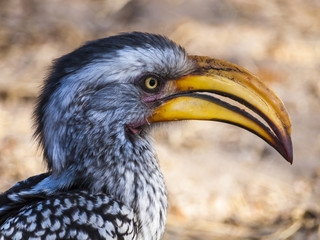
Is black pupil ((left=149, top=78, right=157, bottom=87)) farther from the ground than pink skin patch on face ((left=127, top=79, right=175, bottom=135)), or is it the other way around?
black pupil ((left=149, top=78, right=157, bottom=87))

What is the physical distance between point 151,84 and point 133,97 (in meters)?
0.11

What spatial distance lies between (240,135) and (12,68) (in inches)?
95.3

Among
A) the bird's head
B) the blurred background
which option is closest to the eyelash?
the bird's head

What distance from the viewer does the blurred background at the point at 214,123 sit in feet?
13.3

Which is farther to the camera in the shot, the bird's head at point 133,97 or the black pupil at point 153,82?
the black pupil at point 153,82

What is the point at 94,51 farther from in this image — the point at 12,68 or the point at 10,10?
the point at 10,10

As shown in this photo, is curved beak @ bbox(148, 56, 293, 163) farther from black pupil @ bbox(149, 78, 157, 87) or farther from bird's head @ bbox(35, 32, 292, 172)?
black pupil @ bbox(149, 78, 157, 87)

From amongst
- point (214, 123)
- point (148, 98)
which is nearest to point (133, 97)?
point (148, 98)

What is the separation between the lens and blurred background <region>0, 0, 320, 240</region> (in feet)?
13.3

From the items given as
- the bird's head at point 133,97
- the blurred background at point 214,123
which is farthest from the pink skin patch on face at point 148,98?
the blurred background at point 214,123

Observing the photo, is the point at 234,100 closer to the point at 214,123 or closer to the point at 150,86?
the point at 150,86

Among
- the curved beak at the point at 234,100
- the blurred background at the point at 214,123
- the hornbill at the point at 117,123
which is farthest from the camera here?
the blurred background at the point at 214,123

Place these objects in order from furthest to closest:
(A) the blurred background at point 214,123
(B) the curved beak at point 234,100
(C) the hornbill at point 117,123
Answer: (A) the blurred background at point 214,123 < (B) the curved beak at point 234,100 < (C) the hornbill at point 117,123

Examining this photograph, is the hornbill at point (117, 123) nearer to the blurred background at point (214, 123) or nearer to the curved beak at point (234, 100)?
the curved beak at point (234, 100)
